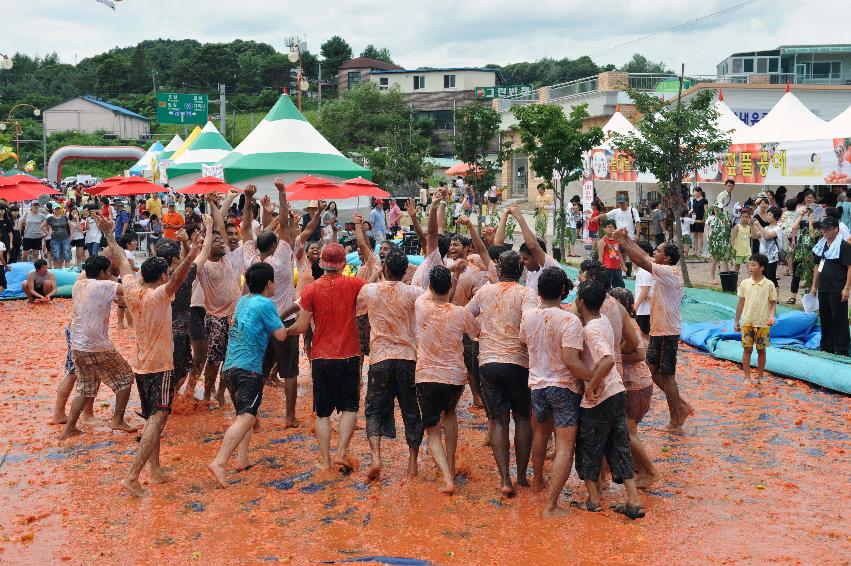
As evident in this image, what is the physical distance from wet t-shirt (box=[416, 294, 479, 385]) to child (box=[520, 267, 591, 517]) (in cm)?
65

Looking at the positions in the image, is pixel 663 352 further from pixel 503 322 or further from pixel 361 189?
pixel 361 189

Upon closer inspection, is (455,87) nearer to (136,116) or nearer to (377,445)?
(136,116)

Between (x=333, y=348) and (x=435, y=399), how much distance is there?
99 cm

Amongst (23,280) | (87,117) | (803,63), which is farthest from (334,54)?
(23,280)

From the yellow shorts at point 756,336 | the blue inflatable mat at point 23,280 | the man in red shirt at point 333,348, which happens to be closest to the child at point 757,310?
the yellow shorts at point 756,336

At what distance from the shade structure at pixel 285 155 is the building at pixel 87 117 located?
66893mm

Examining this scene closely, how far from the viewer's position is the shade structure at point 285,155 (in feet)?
55.5

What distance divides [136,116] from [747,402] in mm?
79555

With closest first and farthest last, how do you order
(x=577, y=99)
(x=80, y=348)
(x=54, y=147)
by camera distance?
(x=80, y=348) → (x=577, y=99) → (x=54, y=147)

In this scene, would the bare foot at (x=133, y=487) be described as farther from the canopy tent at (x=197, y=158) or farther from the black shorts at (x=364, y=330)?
the canopy tent at (x=197, y=158)

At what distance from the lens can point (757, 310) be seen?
1046 cm

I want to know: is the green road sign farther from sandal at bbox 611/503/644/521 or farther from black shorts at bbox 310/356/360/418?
sandal at bbox 611/503/644/521

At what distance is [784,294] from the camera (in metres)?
16.8

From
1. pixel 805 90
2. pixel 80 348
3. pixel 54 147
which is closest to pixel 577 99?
pixel 805 90
